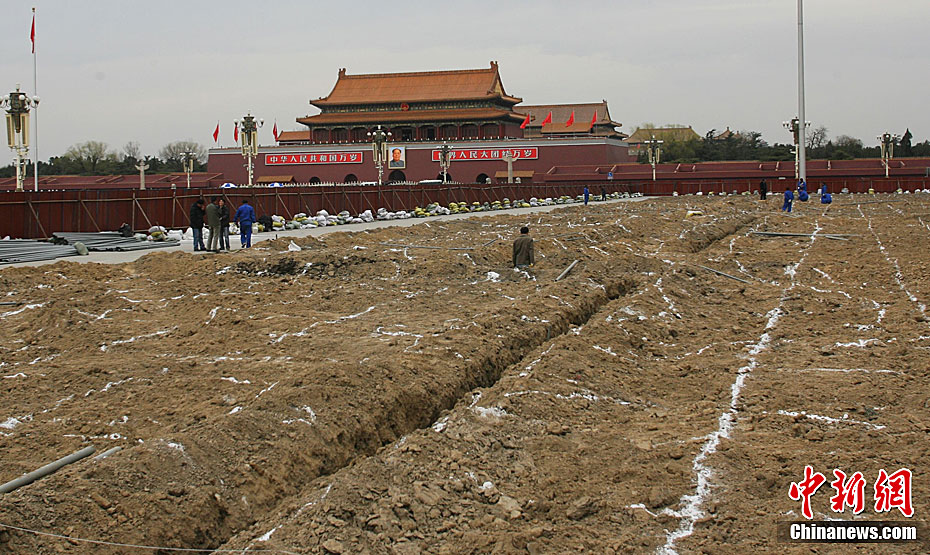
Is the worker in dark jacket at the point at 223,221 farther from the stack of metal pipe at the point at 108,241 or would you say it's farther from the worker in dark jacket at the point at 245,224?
the stack of metal pipe at the point at 108,241

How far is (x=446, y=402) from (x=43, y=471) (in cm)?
353

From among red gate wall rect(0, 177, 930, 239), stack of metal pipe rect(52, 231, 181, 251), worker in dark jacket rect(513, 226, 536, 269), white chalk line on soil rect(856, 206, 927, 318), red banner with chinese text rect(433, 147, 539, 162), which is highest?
red banner with chinese text rect(433, 147, 539, 162)

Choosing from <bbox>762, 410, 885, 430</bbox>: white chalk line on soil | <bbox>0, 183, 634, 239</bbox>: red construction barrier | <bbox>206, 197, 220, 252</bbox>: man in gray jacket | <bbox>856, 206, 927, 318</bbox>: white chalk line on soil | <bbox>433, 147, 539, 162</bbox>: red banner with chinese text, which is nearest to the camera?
<bbox>762, 410, 885, 430</bbox>: white chalk line on soil

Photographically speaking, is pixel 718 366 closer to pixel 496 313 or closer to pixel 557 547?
pixel 496 313

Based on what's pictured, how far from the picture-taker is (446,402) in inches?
337

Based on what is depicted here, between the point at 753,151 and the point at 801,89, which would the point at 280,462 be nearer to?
the point at 801,89

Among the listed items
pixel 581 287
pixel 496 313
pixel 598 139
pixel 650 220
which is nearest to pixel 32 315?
pixel 496 313

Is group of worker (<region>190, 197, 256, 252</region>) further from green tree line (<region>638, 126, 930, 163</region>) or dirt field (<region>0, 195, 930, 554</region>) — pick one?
green tree line (<region>638, 126, 930, 163</region>)

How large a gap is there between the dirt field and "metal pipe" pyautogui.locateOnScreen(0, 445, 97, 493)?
1.00 ft

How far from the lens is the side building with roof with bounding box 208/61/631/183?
241 ft

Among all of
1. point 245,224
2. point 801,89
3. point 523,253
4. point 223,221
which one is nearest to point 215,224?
point 223,221

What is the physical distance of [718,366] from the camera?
9.90 meters

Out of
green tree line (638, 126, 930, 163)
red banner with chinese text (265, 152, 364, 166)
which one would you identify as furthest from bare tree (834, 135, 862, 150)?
red banner with chinese text (265, 152, 364, 166)

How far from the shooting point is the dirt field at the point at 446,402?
18.5 feet
